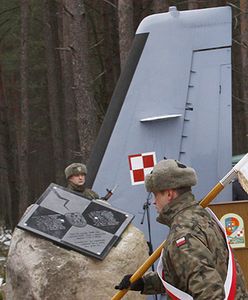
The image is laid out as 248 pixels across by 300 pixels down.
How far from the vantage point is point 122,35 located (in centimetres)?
1552

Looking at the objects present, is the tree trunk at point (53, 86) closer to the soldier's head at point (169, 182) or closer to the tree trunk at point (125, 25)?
the tree trunk at point (125, 25)

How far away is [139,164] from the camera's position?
289 inches

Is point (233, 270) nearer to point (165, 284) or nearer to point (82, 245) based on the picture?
point (165, 284)

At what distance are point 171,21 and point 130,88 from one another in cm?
74

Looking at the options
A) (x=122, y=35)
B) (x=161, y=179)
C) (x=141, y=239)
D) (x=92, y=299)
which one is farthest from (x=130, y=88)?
(x=122, y=35)

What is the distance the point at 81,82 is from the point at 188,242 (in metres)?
11.2

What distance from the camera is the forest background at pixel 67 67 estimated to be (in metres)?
14.8

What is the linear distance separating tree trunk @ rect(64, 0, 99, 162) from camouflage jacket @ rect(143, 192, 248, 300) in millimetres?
10471

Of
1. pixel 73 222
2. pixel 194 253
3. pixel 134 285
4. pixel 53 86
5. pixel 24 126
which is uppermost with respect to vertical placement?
pixel 194 253

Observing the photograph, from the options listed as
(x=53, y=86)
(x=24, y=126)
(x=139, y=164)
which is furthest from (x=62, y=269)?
(x=53, y=86)

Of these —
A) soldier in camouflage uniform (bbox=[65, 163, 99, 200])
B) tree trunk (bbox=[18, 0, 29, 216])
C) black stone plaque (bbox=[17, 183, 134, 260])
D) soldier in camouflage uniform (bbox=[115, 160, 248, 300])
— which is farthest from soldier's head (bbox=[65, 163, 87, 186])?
tree trunk (bbox=[18, 0, 29, 216])

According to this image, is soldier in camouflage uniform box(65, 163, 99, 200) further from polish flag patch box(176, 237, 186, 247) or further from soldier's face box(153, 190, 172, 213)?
polish flag patch box(176, 237, 186, 247)

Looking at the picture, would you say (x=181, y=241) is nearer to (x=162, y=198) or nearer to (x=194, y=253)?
(x=194, y=253)

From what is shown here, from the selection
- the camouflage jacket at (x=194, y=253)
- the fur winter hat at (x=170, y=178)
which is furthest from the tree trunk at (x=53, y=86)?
Result: the camouflage jacket at (x=194, y=253)
